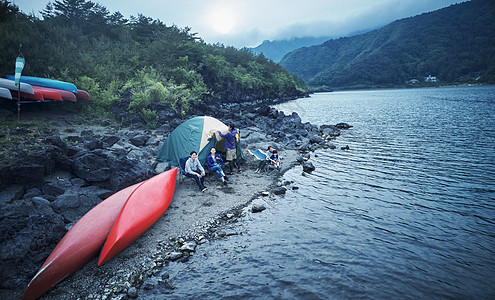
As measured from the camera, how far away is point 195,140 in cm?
1062

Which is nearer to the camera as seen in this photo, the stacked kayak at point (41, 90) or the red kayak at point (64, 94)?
the stacked kayak at point (41, 90)

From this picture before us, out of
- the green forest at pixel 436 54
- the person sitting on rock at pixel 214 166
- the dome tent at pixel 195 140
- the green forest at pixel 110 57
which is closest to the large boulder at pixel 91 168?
the dome tent at pixel 195 140

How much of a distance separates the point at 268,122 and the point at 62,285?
73.6ft

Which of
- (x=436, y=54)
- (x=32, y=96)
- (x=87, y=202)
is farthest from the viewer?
(x=436, y=54)

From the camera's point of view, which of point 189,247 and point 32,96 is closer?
point 189,247

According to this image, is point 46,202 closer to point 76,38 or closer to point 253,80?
point 76,38

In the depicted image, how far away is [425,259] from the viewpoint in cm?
548

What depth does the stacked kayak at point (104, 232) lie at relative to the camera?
14.9 ft

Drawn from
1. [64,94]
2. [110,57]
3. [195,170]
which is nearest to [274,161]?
[195,170]

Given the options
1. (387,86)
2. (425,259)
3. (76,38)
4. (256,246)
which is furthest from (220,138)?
(387,86)

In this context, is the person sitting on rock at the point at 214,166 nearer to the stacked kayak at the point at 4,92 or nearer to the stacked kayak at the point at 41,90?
the stacked kayak at the point at 4,92

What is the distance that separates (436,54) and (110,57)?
165 meters

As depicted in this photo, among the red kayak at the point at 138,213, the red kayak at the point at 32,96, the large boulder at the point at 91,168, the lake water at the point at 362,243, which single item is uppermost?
the red kayak at the point at 32,96

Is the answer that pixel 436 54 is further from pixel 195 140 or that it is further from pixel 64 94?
pixel 64 94
